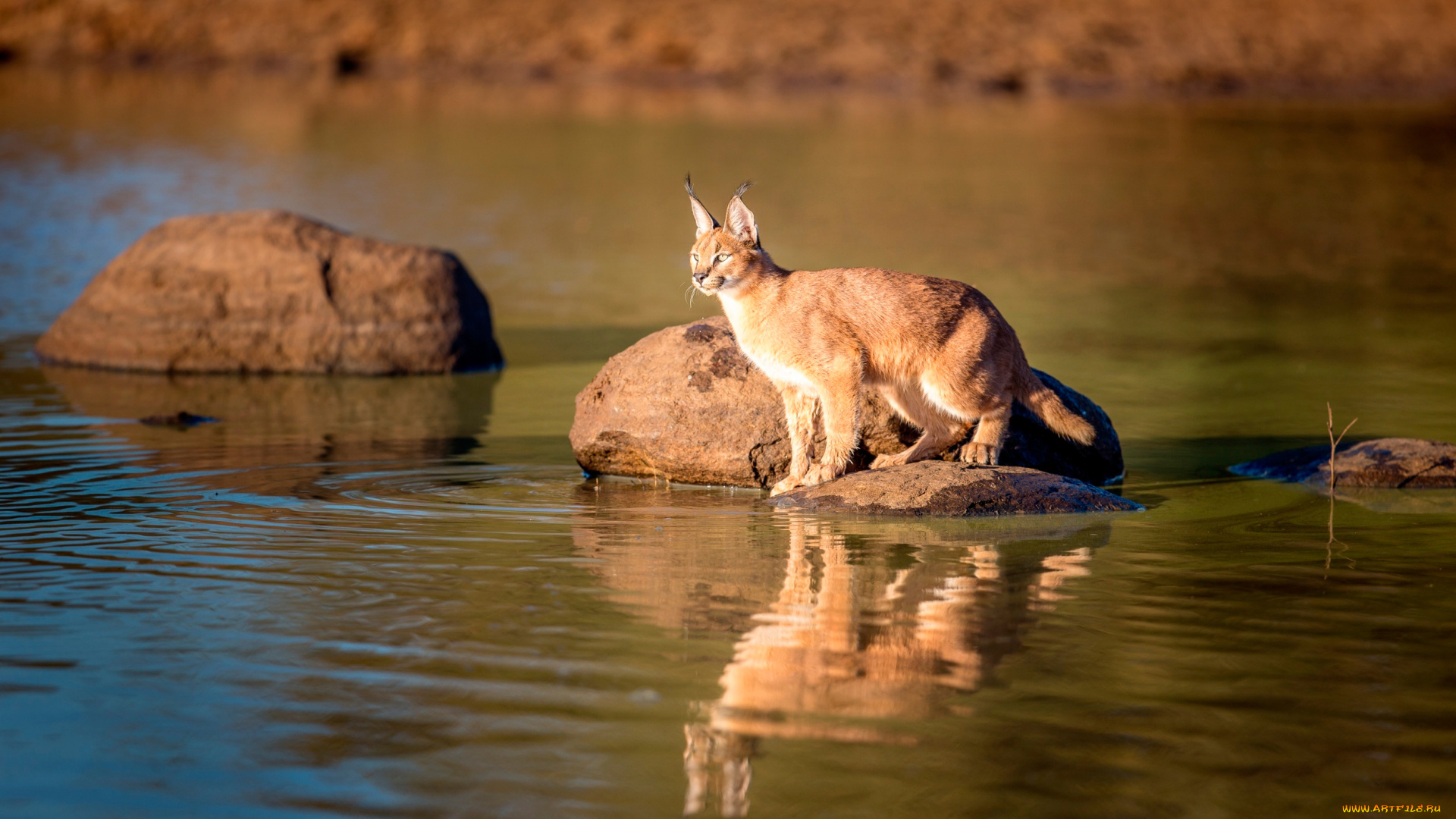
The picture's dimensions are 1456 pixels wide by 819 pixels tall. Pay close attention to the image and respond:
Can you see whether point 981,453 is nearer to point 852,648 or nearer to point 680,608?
point 680,608

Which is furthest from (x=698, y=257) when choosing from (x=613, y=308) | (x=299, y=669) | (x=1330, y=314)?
(x=1330, y=314)

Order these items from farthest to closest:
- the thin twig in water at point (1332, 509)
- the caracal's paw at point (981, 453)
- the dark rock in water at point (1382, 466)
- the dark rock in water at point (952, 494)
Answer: the dark rock in water at point (1382, 466), the caracal's paw at point (981, 453), the dark rock in water at point (952, 494), the thin twig in water at point (1332, 509)

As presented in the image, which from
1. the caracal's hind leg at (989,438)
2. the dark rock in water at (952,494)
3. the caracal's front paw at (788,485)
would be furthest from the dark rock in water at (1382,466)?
the caracal's front paw at (788,485)

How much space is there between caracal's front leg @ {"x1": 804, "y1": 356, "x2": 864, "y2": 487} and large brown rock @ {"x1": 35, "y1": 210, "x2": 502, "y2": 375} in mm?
6619

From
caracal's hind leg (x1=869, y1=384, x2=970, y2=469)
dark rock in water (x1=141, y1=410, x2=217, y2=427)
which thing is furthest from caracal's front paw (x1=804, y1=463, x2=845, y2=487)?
dark rock in water (x1=141, y1=410, x2=217, y2=427)

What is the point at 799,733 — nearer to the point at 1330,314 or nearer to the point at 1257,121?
the point at 1330,314

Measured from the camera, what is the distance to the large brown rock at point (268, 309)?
1560 centimetres

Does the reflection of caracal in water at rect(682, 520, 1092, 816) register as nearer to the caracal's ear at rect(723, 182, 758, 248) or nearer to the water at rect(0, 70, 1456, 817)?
the water at rect(0, 70, 1456, 817)

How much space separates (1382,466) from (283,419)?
828 centimetres

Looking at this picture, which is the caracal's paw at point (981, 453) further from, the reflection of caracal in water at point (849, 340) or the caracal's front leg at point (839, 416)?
the caracal's front leg at point (839, 416)

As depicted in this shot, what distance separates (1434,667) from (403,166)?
2953 cm

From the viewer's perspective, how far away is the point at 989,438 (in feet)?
33.9

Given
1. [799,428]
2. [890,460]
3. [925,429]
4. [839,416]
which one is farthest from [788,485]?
[925,429]

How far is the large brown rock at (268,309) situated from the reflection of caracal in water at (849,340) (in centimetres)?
634
